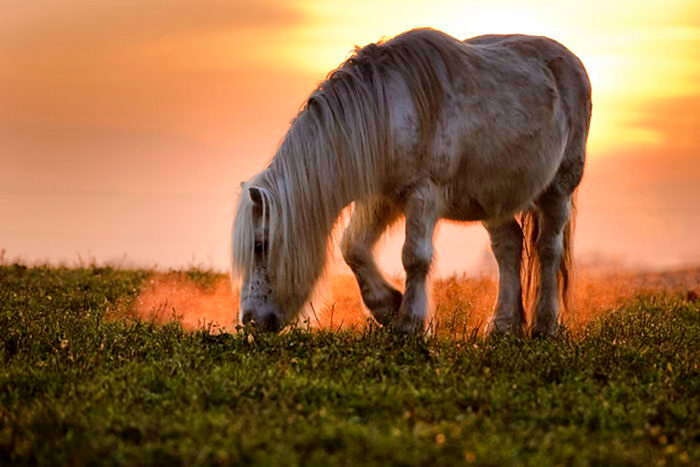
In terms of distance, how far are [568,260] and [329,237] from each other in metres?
3.28

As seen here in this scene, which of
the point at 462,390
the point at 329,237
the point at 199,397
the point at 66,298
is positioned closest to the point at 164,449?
the point at 199,397

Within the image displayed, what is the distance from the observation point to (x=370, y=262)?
9039 millimetres

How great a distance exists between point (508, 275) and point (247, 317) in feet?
10.7

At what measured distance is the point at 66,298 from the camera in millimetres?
10891

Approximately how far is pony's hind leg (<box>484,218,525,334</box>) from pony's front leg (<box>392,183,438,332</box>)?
1.71 m

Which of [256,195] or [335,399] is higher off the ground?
[256,195]

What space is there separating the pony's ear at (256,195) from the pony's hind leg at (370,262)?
4.29 feet

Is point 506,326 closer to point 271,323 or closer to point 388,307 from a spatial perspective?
point 388,307

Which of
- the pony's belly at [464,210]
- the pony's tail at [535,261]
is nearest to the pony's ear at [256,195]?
the pony's belly at [464,210]

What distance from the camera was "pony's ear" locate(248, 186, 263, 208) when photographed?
776 cm

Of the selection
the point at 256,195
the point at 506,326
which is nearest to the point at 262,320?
the point at 256,195

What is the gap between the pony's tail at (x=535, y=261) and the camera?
406 inches

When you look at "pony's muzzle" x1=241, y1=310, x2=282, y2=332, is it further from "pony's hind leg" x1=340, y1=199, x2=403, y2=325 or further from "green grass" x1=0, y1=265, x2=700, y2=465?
"pony's hind leg" x1=340, y1=199, x2=403, y2=325

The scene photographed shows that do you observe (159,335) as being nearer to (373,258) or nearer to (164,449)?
(373,258)
